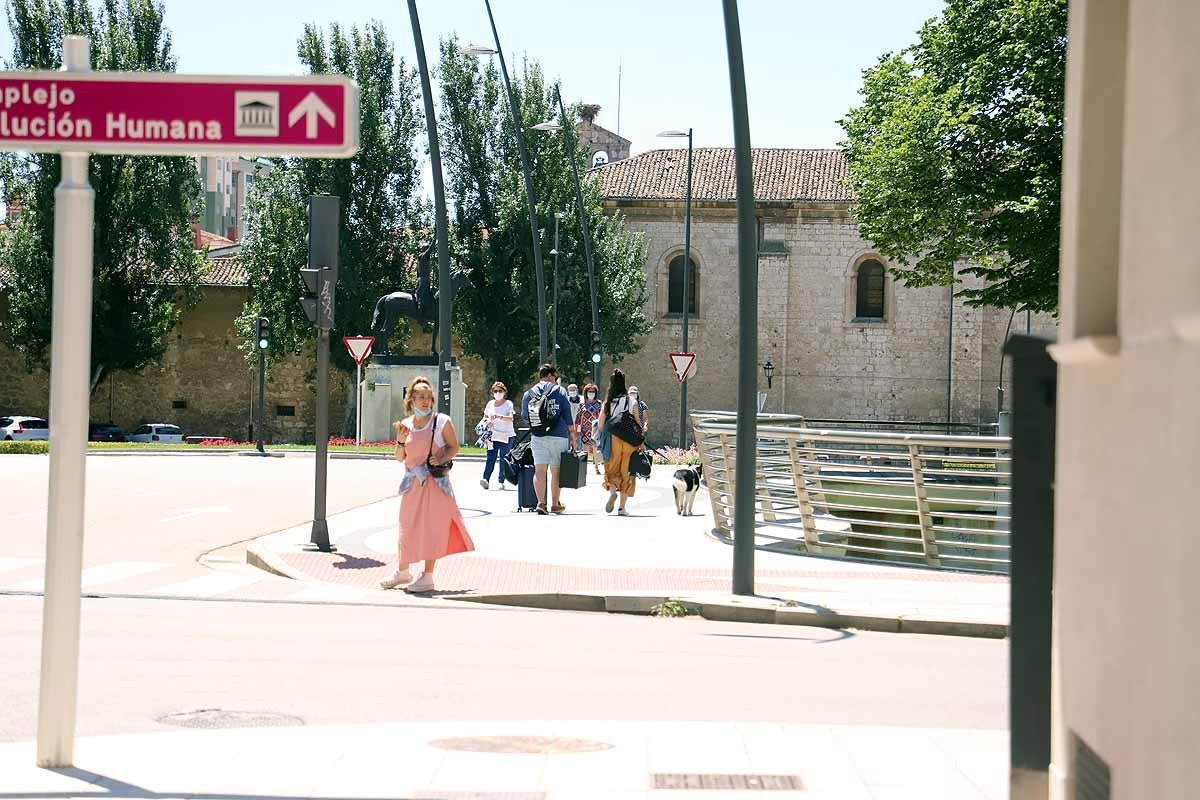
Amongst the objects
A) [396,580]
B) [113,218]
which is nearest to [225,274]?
[113,218]

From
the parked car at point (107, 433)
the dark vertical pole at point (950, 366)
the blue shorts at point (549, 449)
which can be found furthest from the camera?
the dark vertical pole at point (950, 366)

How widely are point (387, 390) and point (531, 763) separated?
39.0 meters

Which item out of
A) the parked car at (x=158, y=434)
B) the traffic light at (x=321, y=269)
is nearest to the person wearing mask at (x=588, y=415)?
the traffic light at (x=321, y=269)

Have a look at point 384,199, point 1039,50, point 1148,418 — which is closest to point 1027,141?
point 1039,50

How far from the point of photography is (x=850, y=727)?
7.23 m

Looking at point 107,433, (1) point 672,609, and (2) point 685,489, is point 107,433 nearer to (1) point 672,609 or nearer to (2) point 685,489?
(2) point 685,489

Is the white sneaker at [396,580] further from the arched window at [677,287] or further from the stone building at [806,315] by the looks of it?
the arched window at [677,287]

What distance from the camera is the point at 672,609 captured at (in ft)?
40.3

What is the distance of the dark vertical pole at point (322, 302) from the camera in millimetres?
16109

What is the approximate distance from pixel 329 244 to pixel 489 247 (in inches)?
1567

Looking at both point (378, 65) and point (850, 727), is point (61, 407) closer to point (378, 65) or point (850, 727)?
point (850, 727)

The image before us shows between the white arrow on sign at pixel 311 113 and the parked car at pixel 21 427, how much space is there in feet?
193

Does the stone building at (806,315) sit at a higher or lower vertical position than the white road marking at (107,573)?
higher

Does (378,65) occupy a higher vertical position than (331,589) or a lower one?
higher
